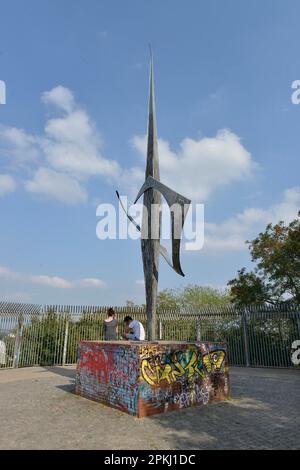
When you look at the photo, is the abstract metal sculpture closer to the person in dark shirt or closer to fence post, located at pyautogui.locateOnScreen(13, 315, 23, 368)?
the person in dark shirt

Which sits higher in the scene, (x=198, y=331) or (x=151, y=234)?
(x=151, y=234)

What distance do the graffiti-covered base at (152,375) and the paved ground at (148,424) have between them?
0.73ft

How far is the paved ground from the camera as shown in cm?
446

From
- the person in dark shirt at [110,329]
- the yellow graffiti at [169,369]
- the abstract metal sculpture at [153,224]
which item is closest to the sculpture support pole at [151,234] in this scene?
the abstract metal sculpture at [153,224]

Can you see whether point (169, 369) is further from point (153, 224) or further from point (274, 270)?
point (274, 270)

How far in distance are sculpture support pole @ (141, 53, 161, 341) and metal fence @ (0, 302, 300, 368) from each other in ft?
21.4

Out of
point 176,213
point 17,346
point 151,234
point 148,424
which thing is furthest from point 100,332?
point 148,424

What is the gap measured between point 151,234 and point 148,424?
4.75 meters

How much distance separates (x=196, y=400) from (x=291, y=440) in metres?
2.43

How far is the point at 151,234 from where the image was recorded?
8.98m

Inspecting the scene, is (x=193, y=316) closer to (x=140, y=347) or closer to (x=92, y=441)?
(x=140, y=347)

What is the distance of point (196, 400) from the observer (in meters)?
6.74

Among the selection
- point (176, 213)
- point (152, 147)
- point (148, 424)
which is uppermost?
point (152, 147)
